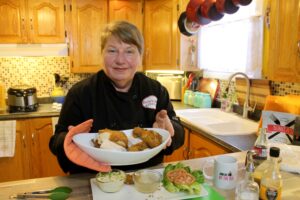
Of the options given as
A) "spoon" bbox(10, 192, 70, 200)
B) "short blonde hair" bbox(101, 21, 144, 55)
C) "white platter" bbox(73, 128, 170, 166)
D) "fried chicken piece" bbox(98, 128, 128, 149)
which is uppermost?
"short blonde hair" bbox(101, 21, 144, 55)

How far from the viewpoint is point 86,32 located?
2.77 meters

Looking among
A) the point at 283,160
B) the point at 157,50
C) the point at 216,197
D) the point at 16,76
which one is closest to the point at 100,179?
the point at 216,197

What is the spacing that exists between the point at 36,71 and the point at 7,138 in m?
0.84

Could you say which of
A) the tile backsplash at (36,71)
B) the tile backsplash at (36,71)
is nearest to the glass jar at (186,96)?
the tile backsplash at (36,71)

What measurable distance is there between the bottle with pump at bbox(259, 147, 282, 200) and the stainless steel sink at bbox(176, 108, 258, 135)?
3.25 ft

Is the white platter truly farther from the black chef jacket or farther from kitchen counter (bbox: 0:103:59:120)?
kitchen counter (bbox: 0:103:59:120)

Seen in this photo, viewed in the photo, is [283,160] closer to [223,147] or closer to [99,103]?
[223,147]

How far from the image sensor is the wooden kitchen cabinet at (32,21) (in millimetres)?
2506

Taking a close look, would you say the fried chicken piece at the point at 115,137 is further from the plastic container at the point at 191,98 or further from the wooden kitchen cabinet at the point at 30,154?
the plastic container at the point at 191,98

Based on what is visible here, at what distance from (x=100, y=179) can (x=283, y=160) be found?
2.51ft

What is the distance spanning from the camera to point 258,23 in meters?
2.12

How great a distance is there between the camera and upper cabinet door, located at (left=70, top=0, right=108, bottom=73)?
2.73 meters

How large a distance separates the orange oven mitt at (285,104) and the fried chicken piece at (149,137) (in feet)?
2.99

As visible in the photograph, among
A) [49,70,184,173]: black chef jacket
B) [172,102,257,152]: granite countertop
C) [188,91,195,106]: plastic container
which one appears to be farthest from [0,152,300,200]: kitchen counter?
[188,91,195,106]: plastic container
